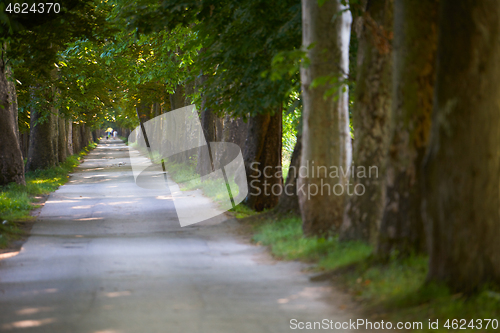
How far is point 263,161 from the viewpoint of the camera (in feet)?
46.3

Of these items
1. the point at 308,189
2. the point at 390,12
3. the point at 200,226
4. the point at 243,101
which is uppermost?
the point at 390,12

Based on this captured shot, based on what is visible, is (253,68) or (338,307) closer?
(338,307)

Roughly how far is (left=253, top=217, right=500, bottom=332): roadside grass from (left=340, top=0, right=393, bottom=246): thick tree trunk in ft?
1.35

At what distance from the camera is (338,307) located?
5.88m

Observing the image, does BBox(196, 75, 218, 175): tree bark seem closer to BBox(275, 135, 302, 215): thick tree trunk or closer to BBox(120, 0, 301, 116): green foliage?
BBox(120, 0, 301, 116): green foliage

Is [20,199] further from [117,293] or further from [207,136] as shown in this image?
[117,293]

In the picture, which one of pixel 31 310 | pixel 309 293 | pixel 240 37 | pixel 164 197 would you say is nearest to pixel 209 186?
pixel 164 197

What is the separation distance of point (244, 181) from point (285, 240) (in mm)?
5159

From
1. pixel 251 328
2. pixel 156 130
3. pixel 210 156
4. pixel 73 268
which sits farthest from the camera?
pixel 156 130

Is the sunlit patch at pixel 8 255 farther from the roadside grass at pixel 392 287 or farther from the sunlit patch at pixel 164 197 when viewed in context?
the sunlit patch at pixel 164 197

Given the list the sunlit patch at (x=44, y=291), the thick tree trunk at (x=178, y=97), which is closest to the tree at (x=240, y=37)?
the sunlit patch at (x=44, y=291)

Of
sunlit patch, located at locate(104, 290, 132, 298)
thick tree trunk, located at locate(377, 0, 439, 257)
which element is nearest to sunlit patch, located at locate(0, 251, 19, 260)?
sunlit patch, located at locate(104, 290, 132, 298)

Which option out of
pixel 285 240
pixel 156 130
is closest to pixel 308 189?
pixel 285 240

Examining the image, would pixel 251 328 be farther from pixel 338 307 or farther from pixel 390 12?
pixel 390 12
